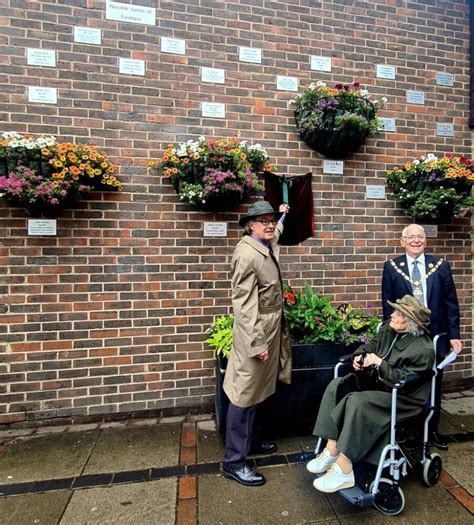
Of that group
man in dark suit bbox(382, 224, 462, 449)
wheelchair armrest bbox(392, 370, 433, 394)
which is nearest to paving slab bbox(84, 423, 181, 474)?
wheelchair armrest bbox(392, 370, 433, 394)

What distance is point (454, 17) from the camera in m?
4.20

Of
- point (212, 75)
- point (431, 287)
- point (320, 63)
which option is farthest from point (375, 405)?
point (320, 63)

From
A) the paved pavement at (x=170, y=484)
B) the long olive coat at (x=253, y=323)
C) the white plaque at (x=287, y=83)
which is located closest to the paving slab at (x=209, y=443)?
the paved pavement at (x=170, y=484)

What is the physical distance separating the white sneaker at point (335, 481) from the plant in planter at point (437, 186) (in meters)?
2.70

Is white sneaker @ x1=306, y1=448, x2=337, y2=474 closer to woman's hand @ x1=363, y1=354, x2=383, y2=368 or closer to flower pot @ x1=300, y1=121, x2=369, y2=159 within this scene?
woman's hand @ x1=363, y1=354, x2=383, y2=368

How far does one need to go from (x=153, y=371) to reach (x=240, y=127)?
2591mm

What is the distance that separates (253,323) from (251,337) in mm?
96

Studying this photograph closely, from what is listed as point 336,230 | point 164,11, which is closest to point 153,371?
point 336,230

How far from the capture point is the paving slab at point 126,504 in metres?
2.23

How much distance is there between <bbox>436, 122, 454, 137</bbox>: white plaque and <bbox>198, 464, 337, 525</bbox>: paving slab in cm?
384

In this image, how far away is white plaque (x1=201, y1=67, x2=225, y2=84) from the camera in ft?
11.9

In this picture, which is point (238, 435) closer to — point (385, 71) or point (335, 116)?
point (335, 116)

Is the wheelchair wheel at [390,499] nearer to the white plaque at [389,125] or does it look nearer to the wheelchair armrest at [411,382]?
the wheelchair armrest at [411,382]

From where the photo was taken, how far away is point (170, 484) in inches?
100
